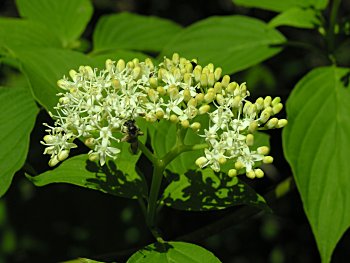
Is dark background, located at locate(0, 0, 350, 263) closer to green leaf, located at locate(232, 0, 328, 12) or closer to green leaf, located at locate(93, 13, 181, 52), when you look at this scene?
green leaf, located at locate(232, 0, 328, 12)

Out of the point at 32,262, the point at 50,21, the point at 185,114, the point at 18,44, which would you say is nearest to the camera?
the point at 185,114

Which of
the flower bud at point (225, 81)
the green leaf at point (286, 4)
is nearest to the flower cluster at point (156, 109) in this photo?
the flower bud at point (225, 81)

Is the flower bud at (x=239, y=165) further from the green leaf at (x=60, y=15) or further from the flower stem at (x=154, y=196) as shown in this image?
the green leaf at (x=60, y=15)

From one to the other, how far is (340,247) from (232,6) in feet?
5.27

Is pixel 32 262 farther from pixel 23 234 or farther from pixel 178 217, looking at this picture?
pixel 178 217

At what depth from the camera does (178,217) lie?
2.39m

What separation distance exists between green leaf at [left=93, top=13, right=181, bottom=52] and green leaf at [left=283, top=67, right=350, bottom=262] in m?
0.65

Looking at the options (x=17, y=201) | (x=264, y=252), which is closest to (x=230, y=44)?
(x=17, y=201)

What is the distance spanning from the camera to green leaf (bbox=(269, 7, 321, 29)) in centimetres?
189

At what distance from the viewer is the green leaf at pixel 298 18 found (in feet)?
6.20

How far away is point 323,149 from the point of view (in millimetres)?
1627

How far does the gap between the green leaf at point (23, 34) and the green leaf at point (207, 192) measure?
0.74 meters

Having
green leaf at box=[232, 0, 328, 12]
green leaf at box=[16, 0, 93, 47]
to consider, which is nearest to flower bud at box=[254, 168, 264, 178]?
green leaf at box=[232, 0, 328, 12]

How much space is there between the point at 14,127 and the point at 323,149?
0.78 metres
